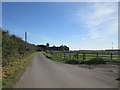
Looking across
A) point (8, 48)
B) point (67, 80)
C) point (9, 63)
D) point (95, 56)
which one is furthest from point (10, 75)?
point (95, 56)

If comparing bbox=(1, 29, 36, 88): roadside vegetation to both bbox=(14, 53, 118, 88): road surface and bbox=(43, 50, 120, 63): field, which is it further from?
bbox=(43, 50, 120, 63): field

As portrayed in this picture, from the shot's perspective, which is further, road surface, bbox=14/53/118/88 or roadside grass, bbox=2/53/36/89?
roadside grass, bbox=2/53/36/89

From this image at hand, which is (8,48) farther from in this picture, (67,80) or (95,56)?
(95,56)

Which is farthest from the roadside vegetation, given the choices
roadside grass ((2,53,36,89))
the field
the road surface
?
the field

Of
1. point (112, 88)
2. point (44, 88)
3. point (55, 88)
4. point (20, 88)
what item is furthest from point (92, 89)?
point (20, 88)

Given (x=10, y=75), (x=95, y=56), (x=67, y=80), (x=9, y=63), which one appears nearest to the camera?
(x=67, y=80)

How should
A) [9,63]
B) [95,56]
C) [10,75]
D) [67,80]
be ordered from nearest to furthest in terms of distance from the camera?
[67,80] → [10,75] → [9,63] → [95,56]

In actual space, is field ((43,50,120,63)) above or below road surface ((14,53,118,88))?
above

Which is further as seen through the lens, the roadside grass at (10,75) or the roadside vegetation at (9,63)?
the roadside vegetation at (9,63)

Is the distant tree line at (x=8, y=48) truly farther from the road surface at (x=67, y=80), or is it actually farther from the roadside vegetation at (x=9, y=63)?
the road surface at (x=67, y=80)

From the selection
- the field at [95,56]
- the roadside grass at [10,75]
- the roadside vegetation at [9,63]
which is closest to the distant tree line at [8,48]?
the roadside vegetation at [9,63]

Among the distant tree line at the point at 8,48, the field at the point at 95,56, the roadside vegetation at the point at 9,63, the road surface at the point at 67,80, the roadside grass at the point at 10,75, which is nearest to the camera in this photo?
the road surface at the point at 67,80

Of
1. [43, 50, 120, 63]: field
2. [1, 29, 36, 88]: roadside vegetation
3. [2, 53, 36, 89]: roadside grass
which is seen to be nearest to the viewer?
[2, 53, 36, 89]: roadside grass

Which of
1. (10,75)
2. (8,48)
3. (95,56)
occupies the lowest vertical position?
(10,75)
